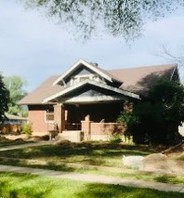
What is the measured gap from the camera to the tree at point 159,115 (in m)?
27.4

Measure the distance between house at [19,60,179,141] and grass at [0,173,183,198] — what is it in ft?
59.6

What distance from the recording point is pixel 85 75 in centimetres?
3409

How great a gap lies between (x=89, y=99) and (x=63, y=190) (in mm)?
21505

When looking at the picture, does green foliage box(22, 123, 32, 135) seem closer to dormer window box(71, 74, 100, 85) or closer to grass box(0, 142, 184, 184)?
dormer window box(71, 74, 100, 85)

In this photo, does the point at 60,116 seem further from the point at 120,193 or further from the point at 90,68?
the point at 120,193

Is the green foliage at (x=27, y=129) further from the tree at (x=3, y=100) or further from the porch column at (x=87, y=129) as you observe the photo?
the porch column at (x=87, y=129)

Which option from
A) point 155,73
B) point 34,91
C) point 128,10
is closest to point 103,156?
point 128,10

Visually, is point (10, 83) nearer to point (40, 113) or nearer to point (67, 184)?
point (40, 113)

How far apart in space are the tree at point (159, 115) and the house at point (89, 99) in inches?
57.8

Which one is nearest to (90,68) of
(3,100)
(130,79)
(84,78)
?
(84,78)

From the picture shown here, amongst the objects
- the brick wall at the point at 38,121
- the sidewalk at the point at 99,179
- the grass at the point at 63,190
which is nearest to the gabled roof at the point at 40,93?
the brick wall at the point at 38,121

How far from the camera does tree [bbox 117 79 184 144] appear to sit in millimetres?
27375

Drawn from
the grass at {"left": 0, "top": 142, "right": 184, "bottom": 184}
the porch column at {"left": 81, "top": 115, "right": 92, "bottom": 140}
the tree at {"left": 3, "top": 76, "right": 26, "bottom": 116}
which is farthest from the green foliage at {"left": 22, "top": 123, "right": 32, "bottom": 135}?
the tree at {"left": 3, "top": 76, "right": 26, "bottom": 116}

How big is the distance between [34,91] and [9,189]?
98.7 feet
